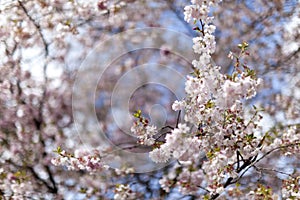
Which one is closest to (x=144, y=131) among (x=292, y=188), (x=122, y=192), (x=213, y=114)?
(x=213, y=114)

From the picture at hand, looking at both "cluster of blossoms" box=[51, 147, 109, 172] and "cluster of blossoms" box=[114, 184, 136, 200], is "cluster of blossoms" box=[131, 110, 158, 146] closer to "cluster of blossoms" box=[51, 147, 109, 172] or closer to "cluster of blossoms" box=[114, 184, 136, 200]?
"cluster of blossoms" box=[51, 147, 109, 172]

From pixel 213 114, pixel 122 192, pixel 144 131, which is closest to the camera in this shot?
pixel 213 114

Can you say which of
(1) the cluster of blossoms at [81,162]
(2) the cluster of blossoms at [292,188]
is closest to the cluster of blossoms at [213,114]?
(2) the cluster of blossoms at [292,188]

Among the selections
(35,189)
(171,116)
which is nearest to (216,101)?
(171,116)

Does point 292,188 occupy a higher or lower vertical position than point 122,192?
lower

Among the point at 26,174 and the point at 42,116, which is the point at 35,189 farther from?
the point at 42,116

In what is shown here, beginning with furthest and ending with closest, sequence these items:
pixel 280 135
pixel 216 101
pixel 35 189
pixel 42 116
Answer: pixel 42 116 → pixel 35 189 → pixel 280 135 → pixel 216 101

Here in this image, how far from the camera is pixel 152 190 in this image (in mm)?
3557

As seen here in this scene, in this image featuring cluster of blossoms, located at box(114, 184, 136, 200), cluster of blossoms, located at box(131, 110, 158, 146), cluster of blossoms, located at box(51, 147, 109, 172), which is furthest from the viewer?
cluster of blossoms, located at box(114, 184, 136, 200)

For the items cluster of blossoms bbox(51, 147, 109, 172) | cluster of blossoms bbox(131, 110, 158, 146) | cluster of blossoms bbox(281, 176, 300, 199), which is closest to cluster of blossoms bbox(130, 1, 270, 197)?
cluster of blossoms bbox(131, 110, 158, 146)

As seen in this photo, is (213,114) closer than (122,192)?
Yes

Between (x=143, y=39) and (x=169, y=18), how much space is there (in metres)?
0.30

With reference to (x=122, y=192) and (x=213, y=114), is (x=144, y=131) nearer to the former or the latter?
(x=213, y=114)

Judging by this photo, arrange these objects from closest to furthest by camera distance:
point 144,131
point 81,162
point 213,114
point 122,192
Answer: point 213,114 → point 144,131 → point 81,162 → point 122,192
